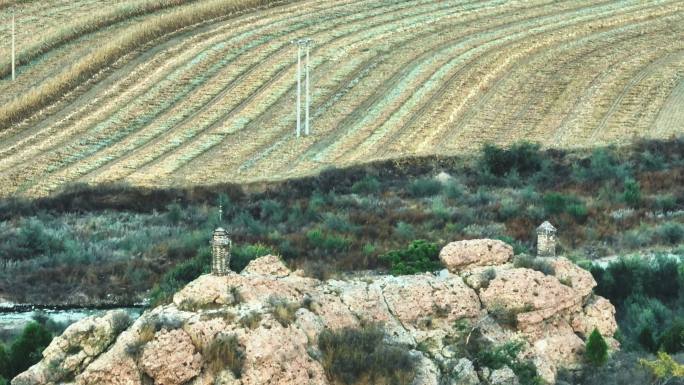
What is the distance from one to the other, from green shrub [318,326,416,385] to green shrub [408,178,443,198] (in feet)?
66.8

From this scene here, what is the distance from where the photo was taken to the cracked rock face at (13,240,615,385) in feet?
59.3

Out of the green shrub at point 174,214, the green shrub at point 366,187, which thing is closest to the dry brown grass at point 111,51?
the green shrub at point 174,214

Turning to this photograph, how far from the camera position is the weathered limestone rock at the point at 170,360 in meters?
18.0

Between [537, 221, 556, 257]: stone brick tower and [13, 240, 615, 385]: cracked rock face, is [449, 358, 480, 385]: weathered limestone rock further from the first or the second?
[537, 221, 556, 257]: stone brick tower

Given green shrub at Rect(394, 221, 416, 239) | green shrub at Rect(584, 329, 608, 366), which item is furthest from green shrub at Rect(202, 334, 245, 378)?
green shrub at Rect(394, 221, 416, 239)

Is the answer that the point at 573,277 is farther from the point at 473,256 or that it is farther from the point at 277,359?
the point at 277,359

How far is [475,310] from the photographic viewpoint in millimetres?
21109

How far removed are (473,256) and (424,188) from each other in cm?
1734

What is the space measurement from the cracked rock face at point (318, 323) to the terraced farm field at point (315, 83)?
69.6ft

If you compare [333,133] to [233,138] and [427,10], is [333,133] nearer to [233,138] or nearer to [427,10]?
[233,138]

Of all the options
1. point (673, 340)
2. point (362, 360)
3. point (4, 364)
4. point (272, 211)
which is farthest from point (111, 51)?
point (362, 360)

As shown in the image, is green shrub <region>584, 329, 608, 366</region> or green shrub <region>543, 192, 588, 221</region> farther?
green shrub <region>543, 192, 588, 221</region>

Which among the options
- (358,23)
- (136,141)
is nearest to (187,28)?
(358,23)

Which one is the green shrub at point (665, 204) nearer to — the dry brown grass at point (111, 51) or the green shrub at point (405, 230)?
the green shrub at point (405, 230)
